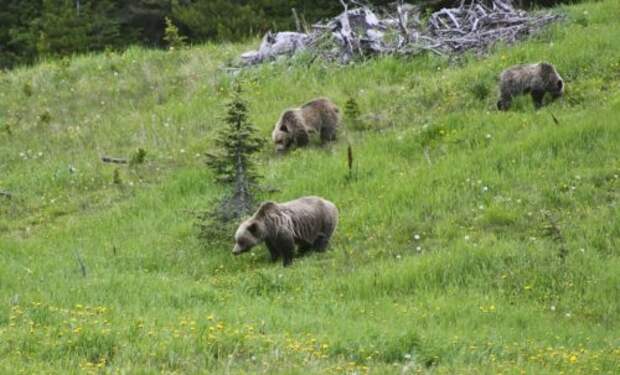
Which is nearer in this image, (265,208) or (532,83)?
(265,208)

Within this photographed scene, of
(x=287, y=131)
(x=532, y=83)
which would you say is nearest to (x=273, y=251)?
(x=287, y=131)

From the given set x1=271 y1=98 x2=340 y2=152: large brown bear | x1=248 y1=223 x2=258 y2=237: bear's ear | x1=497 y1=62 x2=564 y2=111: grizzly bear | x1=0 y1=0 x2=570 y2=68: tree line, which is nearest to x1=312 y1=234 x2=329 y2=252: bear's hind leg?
x1=248 y1=223 x2=258 y2=237: bear's ear

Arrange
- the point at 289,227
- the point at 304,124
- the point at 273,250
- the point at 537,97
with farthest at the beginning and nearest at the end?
the point at 304,124 < the point at 537,97 < the point at 273,250 < the point at 289,227

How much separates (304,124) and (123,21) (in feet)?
93.7

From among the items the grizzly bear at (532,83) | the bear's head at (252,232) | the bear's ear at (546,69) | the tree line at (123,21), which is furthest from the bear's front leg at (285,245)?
the tree line at (123,21)

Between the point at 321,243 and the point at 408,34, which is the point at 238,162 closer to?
the point at 321,243

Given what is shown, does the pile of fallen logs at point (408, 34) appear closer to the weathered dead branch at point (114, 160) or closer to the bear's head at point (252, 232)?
the weathered dead branch at point (114, 160)

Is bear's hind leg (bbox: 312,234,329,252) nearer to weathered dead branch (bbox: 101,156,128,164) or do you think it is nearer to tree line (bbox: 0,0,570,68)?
weathered dead branch (bbox: 101,156,128,164)

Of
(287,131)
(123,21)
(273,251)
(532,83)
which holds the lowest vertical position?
(123,21)

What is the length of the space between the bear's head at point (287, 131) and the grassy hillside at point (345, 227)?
1.05 feet

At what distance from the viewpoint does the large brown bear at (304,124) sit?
64.8ft

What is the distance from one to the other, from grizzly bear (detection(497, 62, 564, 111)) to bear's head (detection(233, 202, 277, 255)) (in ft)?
22.2

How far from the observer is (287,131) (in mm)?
19812

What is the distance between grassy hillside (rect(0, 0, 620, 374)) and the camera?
9898 mm
